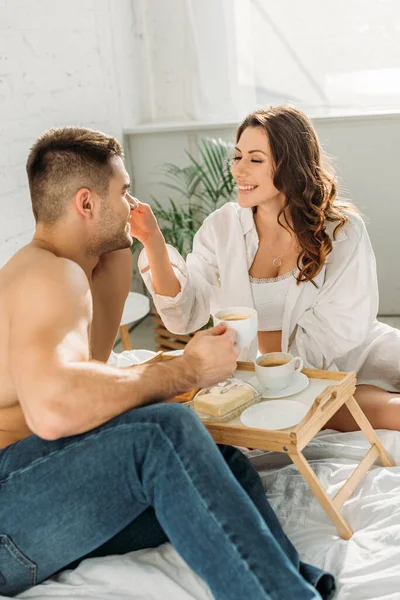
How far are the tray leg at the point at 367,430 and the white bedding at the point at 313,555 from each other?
1.6 inches

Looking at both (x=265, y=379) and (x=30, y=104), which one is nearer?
(x=265, y=379)

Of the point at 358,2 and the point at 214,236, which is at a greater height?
the point at 358,2

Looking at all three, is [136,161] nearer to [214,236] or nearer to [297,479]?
[214,236]

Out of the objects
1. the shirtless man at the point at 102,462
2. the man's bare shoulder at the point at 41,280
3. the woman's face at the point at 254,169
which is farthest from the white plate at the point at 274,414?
the woman's face at the point at 254,169

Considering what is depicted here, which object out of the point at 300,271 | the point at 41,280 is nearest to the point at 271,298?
the point at 300,271

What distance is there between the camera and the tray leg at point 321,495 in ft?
5.55

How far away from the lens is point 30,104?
357 centimetres

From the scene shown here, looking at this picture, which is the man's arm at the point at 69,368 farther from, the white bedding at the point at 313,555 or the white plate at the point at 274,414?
the white bedding at the point at 313,555

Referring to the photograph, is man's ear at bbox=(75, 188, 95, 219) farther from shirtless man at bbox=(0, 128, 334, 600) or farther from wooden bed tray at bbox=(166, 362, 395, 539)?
wooden bed tray at bbox=(166, 362, 395, 539)

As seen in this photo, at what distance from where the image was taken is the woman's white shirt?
253 centimetres

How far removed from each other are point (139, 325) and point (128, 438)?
11.1 ft

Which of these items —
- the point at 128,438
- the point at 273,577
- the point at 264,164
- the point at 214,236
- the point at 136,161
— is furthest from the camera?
the point at 136,161

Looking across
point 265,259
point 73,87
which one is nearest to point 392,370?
point 265,259

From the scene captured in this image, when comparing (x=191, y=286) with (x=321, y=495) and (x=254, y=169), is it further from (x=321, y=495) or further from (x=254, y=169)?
(x=321, y=495)
